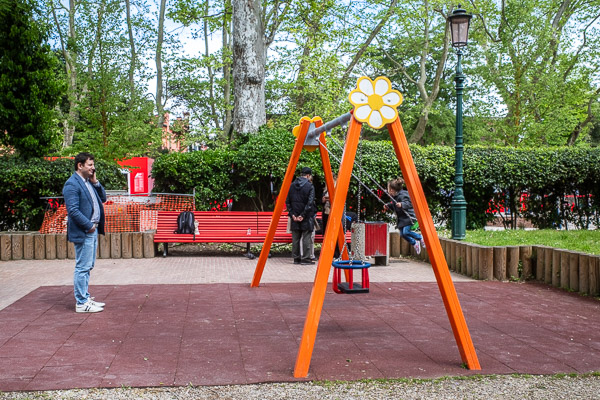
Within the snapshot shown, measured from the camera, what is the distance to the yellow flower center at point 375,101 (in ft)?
17.7

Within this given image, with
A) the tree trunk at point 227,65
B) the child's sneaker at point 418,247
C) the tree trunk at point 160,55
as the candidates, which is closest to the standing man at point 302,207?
the child's sneaker at point 418,247

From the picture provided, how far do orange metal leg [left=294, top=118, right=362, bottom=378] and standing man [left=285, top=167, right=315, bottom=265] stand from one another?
595 centimetres

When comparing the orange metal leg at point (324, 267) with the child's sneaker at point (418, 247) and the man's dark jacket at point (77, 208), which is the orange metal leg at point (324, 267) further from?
the child's sneaker at point (418, 247)

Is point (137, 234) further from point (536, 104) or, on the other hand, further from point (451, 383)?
point (536, 104)

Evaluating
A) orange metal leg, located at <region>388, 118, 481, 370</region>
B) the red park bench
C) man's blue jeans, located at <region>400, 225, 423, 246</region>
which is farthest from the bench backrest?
orange metal leg, located at <region>388, 118, 481, 370</region>

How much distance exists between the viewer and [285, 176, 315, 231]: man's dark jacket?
11297 millimetres

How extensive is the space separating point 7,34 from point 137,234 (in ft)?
20.9

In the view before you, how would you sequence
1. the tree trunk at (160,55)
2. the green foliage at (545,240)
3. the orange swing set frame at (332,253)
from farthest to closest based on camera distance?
1. the tree trunk at (160,55)
2. the green foliage at (545,240)
3. the orange swing set frame at (332,253)

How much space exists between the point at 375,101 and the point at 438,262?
1586 millimetres

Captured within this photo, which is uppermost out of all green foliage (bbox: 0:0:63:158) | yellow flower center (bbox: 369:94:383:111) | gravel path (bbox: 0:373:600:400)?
green foliage (bbox: 0:0:63:158)

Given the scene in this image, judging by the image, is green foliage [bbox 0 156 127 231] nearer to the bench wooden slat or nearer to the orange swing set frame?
the bench wooden slat

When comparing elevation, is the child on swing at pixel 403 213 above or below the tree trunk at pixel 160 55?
below

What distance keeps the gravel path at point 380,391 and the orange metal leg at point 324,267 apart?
0.85 feet

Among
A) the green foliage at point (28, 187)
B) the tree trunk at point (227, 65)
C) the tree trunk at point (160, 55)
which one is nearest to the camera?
the green foliage at point (28, 187)
